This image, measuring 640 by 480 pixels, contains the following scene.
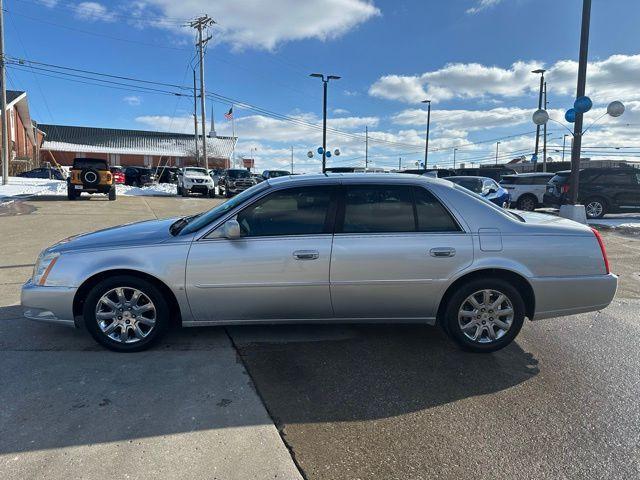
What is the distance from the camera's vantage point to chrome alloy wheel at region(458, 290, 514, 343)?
4.06m

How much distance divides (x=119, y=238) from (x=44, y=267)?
679 millimetres

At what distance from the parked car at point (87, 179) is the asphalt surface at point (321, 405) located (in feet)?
54.4

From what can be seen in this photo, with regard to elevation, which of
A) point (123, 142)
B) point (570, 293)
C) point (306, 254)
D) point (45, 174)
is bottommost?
point (570, 293)

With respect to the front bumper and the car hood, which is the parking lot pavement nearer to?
the front bumper

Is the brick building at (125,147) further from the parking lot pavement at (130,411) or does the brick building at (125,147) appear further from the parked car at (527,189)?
the parking lot pavement at (130,411)

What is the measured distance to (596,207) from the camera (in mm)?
15242

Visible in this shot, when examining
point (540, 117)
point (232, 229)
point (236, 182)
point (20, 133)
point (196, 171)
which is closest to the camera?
point (232, 229)

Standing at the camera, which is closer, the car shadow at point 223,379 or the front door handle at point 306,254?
the car shadow at point 223,379

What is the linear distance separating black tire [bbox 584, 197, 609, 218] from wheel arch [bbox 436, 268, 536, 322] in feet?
43.2

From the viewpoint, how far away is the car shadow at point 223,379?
118 inches

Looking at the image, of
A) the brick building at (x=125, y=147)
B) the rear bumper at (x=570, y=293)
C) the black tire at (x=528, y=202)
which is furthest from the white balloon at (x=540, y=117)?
the brick building at (x=125, y=147)

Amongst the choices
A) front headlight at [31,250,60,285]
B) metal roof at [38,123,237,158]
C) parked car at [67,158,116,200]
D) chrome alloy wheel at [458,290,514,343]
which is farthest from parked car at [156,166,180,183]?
chrome alloy wheel at [458,290,514,343]

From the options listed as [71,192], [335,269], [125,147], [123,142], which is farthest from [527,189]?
[123,142]

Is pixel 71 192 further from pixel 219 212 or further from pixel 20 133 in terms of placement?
pixel 20 133
